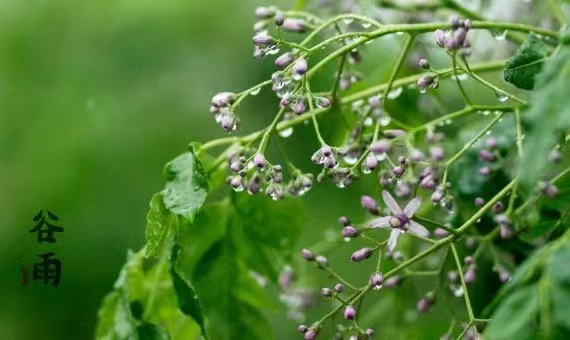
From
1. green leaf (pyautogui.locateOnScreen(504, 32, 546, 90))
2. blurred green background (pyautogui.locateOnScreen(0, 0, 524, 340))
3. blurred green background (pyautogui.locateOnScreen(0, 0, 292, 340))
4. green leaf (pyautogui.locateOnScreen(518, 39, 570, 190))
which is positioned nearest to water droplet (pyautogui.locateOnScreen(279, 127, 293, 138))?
green leaf (pyautogui.locateOnScreen(504, 32, 546, 90))

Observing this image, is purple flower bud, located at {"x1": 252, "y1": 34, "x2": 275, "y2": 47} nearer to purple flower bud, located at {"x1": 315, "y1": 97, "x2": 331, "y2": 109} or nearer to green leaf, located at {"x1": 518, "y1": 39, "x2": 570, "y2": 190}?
purple flower bud, located at {"x1": 315, "y1": 97, "x2": 331, "y2": 109}

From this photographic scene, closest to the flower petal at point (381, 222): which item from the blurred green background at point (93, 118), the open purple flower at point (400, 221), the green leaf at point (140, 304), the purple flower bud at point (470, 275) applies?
the open purple flower at point (400, 221)

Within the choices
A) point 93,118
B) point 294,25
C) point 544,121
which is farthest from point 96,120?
point 544,121

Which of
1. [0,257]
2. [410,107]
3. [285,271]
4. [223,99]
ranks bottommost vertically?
[0,257]

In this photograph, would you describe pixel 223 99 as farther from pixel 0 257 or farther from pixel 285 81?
pixel 0 257

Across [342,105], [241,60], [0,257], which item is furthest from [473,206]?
[241,60]

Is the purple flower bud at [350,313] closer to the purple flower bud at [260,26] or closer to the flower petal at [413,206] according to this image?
the flower petal at [413,206]
